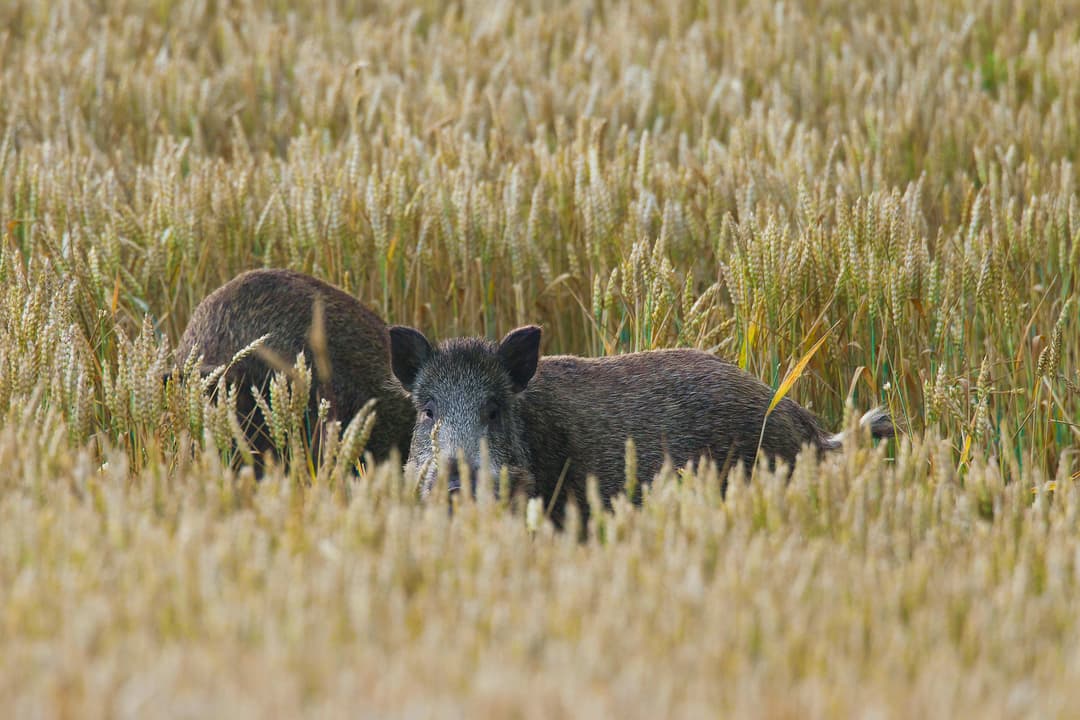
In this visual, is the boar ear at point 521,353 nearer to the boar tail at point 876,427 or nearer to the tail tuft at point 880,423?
the boar tail at point 876,427

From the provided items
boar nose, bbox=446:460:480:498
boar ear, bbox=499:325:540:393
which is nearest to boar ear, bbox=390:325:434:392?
boar ear, bbox=499:325:540:393

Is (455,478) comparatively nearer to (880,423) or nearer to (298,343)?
(298,343)

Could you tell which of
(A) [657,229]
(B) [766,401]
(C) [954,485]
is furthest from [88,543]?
(A) [657,229]

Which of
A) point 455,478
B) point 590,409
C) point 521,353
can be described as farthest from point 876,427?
point 455,478

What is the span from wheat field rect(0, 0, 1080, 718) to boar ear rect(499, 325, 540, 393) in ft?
2.13

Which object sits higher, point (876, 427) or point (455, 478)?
point (455, 478)

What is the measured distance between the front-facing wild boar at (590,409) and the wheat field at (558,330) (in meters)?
0.37

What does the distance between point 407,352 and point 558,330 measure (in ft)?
5.56

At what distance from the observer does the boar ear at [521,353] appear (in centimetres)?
521

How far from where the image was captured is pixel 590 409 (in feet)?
17.9

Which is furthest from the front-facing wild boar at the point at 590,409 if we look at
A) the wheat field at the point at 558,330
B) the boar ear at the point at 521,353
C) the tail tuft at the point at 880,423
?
the wheat field at the point at 558,330

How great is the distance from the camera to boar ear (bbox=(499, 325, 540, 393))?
17.1 ft

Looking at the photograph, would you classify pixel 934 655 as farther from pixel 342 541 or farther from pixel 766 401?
pixel 766 401

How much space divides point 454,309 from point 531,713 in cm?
446
